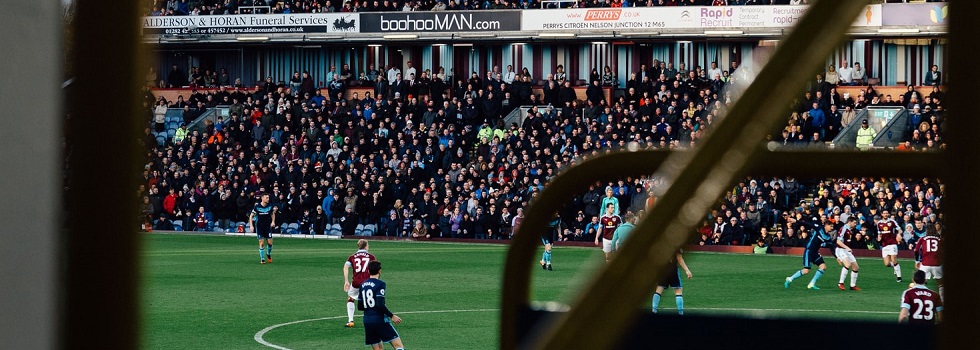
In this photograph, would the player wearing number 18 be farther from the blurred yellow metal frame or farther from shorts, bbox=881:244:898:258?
the blurred yellow metal frame

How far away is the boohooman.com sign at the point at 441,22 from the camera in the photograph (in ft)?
144

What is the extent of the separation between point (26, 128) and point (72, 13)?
10cm

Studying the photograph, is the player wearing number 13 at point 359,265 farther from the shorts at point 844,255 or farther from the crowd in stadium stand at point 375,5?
the crowd in stadium stand at point 375,5

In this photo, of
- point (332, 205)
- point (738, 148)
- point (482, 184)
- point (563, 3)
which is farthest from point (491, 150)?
point (738, 148)

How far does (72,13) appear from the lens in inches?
39.6

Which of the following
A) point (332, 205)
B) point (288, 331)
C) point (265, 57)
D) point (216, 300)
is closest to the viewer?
point (288, 331)

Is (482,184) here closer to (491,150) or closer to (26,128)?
(491,150)

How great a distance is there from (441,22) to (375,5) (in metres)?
2.53

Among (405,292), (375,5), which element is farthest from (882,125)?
(375,5)

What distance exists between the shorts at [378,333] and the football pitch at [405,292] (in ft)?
4.23

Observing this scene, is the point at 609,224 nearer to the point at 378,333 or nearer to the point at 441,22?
the point at 378,333

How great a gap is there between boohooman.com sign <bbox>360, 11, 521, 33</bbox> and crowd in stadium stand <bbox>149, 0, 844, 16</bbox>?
323mm

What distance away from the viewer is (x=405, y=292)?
21.8 metres

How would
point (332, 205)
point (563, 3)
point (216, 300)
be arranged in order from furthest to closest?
1. point (563, 3)
2. point (332, 205)
3. point (216, 300)
